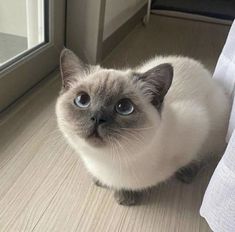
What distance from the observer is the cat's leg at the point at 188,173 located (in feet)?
3.30

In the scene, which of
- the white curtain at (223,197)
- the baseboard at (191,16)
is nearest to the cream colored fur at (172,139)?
the white curtain at (223,197)

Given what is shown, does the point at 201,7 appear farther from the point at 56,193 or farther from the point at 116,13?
the point at 56,193

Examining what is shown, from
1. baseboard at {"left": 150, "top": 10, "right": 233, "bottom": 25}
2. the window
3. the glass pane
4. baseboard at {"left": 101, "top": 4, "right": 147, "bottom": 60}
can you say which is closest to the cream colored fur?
the window

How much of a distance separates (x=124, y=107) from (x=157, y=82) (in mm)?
99

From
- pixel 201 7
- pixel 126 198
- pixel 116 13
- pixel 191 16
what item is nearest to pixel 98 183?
pixel 126 198

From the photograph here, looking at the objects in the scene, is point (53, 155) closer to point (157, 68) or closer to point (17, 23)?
point (157, 68)

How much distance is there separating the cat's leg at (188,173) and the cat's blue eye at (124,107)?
0.38 meters

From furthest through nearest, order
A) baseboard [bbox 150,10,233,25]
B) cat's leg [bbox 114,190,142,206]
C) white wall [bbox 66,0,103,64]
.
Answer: baseboard [bbox 150,10,233,25] < white wall [bbox 66,0,103,64] < cat's leg [bbox 114,190,142,206]

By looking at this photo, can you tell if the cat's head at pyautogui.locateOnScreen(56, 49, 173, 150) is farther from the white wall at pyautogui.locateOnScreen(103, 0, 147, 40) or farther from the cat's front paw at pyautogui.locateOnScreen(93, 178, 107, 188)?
the white wall at pyautogui.locateOnScreen(103, 0, 147, 40)

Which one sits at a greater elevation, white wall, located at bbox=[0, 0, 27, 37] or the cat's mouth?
the cat's mouth

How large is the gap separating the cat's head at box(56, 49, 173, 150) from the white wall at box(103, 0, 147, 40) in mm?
1085

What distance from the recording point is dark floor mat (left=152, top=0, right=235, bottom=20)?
2.90m

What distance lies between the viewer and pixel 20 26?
1.46m

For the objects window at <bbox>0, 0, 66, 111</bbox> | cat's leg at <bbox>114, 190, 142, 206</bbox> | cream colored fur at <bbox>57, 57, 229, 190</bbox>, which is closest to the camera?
cream colored fur at <bbox>57, 57, 229, 190</bbox>
